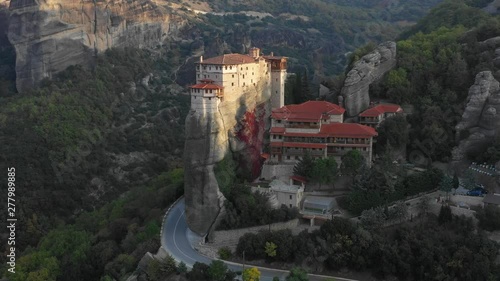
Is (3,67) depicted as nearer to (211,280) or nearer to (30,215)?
(30,215)

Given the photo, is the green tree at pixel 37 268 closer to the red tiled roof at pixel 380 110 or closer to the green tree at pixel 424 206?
the red tiled roof at pixel 380 110

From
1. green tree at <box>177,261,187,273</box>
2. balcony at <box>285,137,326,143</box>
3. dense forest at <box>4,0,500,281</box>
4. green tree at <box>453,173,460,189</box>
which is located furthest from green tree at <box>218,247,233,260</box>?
green tree at <box>453,173,460,189</box>

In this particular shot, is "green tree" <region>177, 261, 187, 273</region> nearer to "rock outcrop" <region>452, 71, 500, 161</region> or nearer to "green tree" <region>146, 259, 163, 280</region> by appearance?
"green tree" <region>146, 259, 163, 280</region>

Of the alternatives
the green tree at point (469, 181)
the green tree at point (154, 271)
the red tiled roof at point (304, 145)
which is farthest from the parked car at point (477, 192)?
the green tree at point (154, 271)

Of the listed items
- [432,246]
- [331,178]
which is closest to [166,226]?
[331,178]

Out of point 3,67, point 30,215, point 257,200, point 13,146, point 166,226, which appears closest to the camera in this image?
point 257,200
